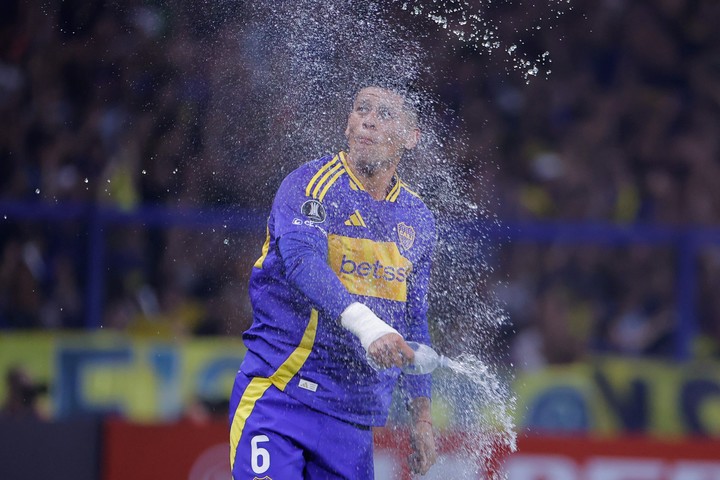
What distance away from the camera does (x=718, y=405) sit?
7.39 meters

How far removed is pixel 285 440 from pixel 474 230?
3671 millimetres

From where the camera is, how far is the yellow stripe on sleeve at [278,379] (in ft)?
13.4

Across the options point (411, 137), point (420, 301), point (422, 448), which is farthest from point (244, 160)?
point (422, 448)

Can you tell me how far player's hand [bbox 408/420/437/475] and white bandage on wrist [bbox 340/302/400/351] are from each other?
31.1 inches

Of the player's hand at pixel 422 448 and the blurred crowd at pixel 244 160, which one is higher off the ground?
the blurred crowd at pixel 244 160

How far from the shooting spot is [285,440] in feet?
13.3

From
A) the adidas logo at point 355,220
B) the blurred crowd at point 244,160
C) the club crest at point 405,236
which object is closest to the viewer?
the adidas logo at point 355,220

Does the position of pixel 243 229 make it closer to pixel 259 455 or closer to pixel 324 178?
pixel 324 178

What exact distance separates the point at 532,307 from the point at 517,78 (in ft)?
7.30

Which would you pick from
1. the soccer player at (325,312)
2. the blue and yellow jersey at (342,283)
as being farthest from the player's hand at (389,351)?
the blue and yellow jersey at (342,283)

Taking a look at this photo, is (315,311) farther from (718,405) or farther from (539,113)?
(539,113)

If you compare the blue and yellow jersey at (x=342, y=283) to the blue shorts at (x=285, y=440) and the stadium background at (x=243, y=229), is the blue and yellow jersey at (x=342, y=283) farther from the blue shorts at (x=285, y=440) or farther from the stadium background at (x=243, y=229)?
the stadium background at (x=243, y=229)

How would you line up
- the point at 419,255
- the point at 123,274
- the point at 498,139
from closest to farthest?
the point at 419,255 → the point at 123,274 → the point at 498,139

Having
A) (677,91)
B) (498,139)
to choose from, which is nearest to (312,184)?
(498,139)
